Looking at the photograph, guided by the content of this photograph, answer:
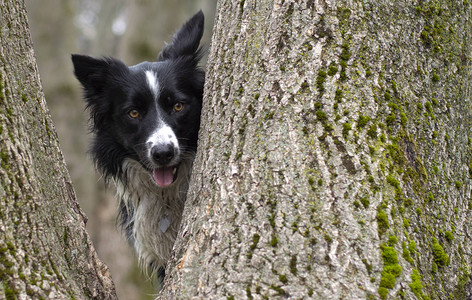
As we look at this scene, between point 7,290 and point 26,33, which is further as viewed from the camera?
point 26,33

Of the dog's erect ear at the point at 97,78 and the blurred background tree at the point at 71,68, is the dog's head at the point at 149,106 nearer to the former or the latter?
the dog's erect ear at the point at 97,78

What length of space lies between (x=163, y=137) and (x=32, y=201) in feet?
5.45

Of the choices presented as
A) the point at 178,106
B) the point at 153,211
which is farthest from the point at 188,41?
the point at 153,211

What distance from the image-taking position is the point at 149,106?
163 inches

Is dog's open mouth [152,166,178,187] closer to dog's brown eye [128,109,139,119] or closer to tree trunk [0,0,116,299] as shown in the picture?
dog's brown eye [128,109,139,119]

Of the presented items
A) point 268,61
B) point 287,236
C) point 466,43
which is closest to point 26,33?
point 268,61

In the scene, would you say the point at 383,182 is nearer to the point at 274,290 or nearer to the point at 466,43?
the point at 274,290

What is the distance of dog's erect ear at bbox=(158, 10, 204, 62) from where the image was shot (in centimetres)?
437

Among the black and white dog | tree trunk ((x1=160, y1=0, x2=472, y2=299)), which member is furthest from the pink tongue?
tree trunk ((x1=160, y1=0, x2=472, y2=299))

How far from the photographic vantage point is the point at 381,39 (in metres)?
2.61

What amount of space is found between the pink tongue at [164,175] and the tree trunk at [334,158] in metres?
1.35

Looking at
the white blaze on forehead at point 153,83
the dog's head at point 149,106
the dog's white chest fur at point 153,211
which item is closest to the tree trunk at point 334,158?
the dog's head at point 149,106

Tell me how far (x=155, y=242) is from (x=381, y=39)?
2678mm

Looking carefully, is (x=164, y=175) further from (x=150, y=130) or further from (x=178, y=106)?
(x=178, y=106)
